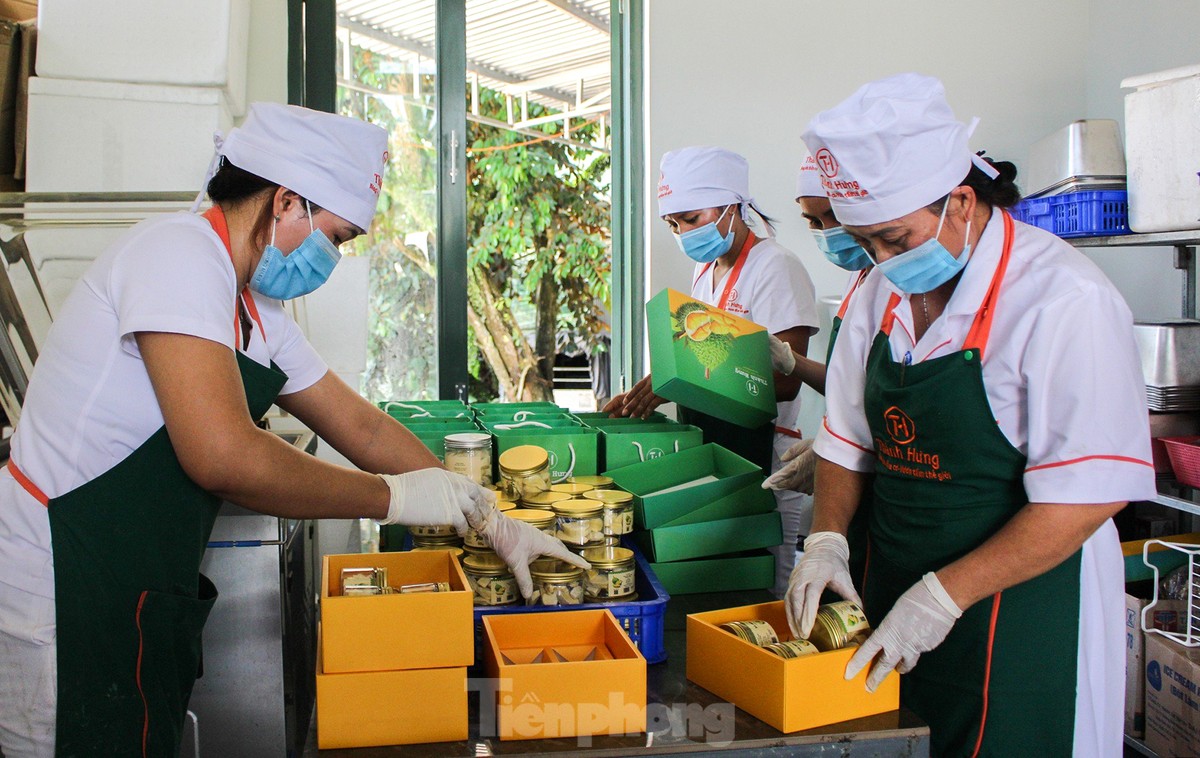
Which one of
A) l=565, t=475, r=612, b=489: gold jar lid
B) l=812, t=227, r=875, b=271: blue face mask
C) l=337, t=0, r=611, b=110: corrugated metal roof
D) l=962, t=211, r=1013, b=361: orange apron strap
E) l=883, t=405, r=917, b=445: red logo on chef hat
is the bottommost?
l=565, t=475, r=612, b=489: gold jar lid

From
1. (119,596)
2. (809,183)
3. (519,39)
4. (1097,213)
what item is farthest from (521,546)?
(519,39)

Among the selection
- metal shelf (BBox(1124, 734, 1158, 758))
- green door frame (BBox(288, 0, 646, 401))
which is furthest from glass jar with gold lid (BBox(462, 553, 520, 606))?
green door frame (BBox(288, 0, 646, 401))

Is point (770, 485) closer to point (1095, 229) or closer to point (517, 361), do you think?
point (1095, 229)

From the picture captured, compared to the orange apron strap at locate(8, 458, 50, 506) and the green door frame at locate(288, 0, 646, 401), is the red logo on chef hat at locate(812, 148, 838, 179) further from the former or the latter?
the green door frame at locate(288, 0, 646, 401)

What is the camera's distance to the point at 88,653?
1.51 metres

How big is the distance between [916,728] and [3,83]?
116 inches

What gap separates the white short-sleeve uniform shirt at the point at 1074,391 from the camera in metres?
1.47

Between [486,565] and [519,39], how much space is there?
12.0 ft

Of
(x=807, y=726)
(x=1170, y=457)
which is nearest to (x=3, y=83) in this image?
(x=807, y=726)

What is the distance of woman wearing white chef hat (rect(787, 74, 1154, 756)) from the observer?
149cm

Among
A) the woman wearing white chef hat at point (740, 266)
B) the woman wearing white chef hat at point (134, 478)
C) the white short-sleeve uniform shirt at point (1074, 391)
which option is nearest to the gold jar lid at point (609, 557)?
the woman wearing white chef hat at point (134, 478)

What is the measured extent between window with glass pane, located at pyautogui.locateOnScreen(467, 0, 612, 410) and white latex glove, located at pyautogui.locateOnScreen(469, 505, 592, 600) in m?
2.88

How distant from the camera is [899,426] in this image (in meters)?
1.68

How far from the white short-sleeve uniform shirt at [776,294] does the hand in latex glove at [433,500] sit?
1.47m
